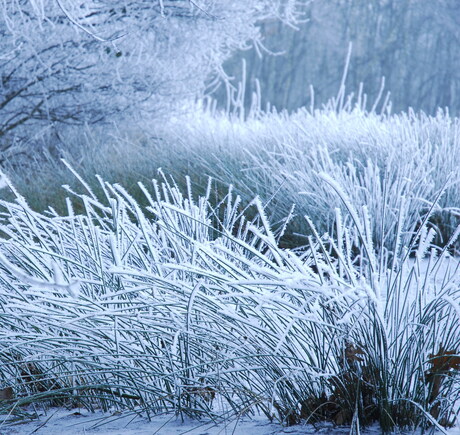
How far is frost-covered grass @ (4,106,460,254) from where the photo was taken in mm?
3029

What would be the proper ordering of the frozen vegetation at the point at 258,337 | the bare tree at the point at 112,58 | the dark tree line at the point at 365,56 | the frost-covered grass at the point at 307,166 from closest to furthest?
the frozen vegetation at the point at 258,337
the frost-covered grass at the point at 307,166
the bare tree at the point at 112,58
the dark tree line at the point at 365,56

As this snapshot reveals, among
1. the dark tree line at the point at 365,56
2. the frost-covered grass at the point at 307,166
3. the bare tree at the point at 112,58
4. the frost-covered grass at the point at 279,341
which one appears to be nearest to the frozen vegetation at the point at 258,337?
the frost-covered grass at the point at 279,341

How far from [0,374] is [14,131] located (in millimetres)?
3966

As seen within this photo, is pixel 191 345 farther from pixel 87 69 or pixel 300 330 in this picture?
pixel 87 69

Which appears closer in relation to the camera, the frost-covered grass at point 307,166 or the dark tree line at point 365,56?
the frost-covered grass at point 307,166

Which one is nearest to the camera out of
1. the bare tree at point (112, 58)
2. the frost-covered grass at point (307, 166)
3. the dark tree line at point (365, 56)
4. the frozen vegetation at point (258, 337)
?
the frozen vegetation at point (258, 337)

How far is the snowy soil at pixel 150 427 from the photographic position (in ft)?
4.31

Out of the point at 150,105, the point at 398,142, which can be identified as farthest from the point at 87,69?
the point at 398,142

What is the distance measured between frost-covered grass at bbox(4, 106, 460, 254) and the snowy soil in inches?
58.4

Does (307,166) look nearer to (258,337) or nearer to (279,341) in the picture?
(258,337)

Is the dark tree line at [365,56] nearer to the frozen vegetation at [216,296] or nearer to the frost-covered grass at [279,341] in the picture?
the frozen vegetation at [216,296]

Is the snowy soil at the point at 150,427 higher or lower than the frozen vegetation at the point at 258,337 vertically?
lower

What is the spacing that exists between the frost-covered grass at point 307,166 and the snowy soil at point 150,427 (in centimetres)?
148

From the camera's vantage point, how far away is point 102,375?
153 cm
